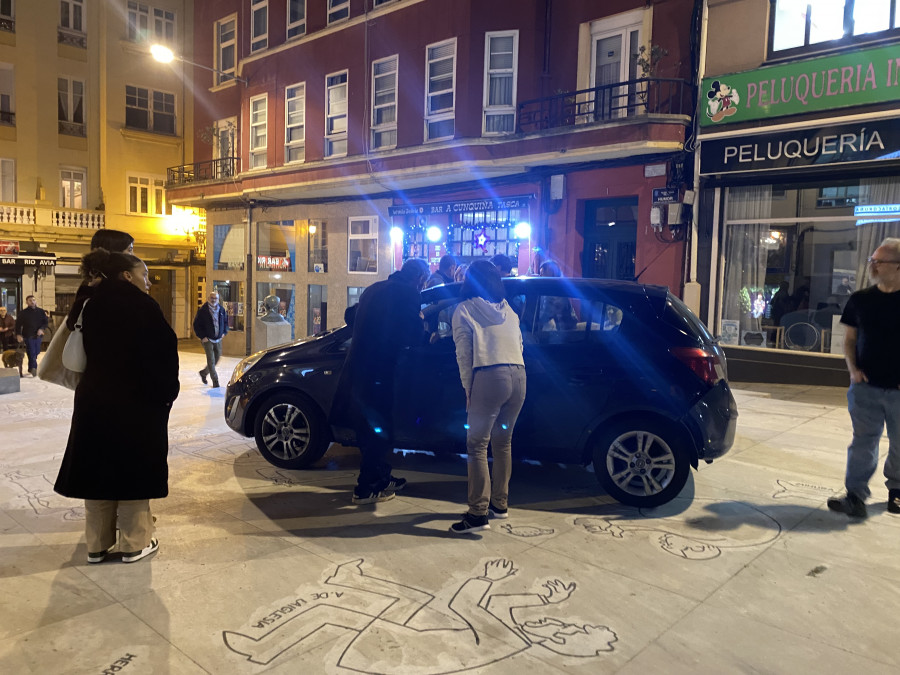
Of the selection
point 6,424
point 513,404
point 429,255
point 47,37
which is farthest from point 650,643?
point 47,37

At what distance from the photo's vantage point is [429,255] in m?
15.8

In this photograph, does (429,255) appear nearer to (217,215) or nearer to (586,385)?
(217,215)

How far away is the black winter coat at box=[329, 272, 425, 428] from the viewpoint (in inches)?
201

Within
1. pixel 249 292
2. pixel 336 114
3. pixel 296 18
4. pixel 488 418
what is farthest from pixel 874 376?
pixel 249 292

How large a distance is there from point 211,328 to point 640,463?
27.8 ft

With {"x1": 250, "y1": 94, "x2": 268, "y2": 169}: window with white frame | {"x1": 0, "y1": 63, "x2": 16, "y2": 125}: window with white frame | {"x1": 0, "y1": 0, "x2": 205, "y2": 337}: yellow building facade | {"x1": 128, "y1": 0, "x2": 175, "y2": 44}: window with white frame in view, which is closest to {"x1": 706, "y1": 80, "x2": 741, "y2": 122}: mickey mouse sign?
{"x1": 250, "y1": 94, "x2": 268, "y2": 169}: window with white frame

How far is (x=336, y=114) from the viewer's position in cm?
1683

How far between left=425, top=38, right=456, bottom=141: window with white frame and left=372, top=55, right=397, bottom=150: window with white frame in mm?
1035

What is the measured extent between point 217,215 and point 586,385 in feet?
61.4

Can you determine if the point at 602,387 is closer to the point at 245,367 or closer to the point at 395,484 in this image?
the point at 395,484

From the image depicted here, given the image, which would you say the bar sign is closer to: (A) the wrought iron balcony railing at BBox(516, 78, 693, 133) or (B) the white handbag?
(A) the wrought iron balcony railing at BBox(516, 78, 693, 133)

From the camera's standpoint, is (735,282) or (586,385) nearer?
(586,385)

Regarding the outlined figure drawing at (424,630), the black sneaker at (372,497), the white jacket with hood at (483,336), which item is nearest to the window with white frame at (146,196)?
the black sneaker at (372,497)

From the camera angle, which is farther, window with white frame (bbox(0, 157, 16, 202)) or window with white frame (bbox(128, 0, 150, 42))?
window with white frame (bbox(128, 0, 150, 42))
